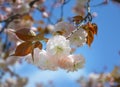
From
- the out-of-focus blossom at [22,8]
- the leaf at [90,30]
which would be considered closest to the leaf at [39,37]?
the leaf at [90,30]

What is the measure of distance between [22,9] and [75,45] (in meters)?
3.48

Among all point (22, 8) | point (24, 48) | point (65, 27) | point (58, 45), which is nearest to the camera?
point (58, 45)

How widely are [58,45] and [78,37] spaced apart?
0.66 ft

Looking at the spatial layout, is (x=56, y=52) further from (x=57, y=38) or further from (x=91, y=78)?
(x=91, y=78)

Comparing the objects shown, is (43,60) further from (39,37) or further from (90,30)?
(90,30)

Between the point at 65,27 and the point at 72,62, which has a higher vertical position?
the point at 65,27

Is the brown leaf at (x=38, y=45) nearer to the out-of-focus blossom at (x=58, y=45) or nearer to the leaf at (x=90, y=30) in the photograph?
the out-of-focus blossom at (x=58, y=45)

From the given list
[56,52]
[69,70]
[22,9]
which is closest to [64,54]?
[56,52]

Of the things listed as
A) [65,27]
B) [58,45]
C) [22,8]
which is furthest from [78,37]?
[22,8]

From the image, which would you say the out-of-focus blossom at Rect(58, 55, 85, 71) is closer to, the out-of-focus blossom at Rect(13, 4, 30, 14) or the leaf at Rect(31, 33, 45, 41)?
the leaf at Rect(31, 33, 45, 41)

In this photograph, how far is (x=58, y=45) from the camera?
1536 mm

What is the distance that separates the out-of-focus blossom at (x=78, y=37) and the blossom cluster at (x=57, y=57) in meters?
0.07

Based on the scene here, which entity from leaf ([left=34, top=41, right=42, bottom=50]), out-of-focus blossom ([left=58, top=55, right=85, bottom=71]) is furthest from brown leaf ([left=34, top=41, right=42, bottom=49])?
out-of-focus blossom ([left=58, top=55, right=85, bottom=71])

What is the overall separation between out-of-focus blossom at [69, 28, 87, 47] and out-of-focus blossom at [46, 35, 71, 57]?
0.13 metres
